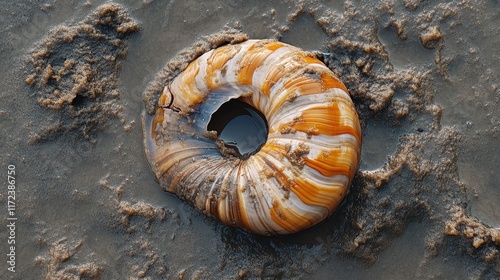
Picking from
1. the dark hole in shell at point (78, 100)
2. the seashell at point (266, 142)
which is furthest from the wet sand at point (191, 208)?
the seashell at point (266, 142)

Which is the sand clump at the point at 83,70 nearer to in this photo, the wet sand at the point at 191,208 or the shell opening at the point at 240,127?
the wet sand at the point at 191,208

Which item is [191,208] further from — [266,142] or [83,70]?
[83,70]

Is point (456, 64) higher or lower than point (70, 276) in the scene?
higher

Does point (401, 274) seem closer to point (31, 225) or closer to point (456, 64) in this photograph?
point (456, 64)

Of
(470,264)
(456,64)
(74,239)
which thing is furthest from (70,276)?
(456,64)

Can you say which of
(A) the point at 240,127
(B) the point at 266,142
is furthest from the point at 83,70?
(B) the point at 266,142

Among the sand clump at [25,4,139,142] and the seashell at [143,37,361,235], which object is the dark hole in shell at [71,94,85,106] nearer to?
the sand clump at [25,4,139,142]

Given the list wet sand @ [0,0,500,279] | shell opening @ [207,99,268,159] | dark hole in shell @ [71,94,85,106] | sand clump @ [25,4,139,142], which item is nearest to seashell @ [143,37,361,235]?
shell opening @ [207,99,268,159]
